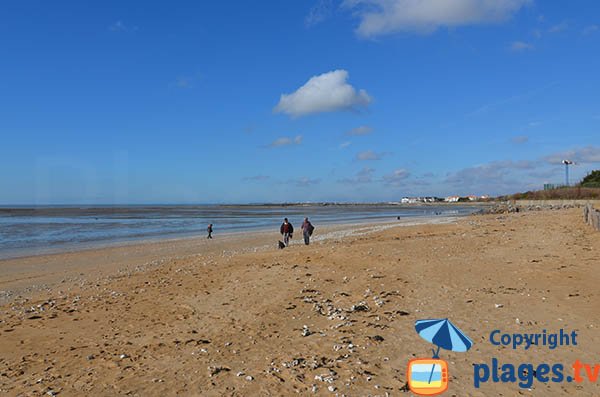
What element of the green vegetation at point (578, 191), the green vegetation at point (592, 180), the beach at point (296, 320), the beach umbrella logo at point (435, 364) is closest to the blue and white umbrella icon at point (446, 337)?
the beach umbrella logo at point (435, 364)

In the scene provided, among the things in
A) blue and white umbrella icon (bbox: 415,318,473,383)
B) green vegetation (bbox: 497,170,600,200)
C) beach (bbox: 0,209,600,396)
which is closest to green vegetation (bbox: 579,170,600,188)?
green vegetation (bbox: 497,170,600,200)

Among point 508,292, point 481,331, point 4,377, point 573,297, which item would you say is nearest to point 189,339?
point 4,377

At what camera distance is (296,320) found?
9438 millimetres

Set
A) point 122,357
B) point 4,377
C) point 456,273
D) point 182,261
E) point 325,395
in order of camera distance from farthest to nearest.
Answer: point 182,261 → point 456,273 → point 122,357 → point 4,377 → point 325,395

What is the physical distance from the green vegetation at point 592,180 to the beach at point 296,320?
7037 cm

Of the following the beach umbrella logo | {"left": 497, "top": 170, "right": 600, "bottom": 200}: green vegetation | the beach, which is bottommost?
the beach

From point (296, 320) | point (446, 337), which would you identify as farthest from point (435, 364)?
point (296, 320)

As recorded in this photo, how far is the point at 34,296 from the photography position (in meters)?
13.9

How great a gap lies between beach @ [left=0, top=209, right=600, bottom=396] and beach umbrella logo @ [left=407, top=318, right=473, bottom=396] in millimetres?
401

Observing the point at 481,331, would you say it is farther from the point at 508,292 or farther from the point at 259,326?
the point at 259,326

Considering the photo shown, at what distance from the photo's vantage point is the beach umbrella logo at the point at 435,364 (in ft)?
17.4

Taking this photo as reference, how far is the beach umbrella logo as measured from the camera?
5301mm

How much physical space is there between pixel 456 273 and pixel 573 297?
3.41 m

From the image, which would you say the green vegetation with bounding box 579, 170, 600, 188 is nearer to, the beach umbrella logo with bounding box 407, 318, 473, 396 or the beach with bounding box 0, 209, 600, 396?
the beach with bounding box 0, 209, 600, 396
